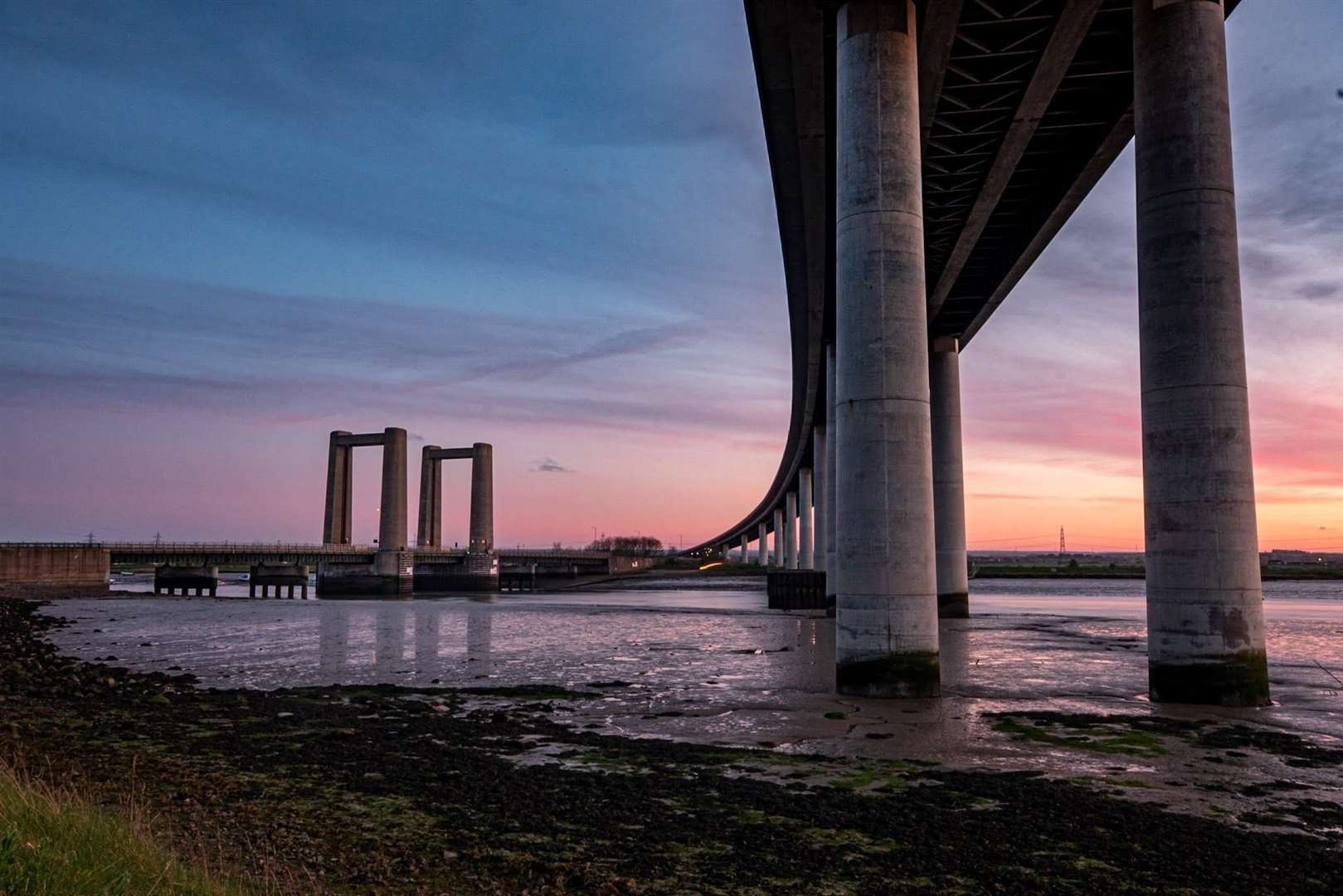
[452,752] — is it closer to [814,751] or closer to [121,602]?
[814,751]

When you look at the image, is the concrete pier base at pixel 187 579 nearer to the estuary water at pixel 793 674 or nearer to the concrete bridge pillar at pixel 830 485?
the estuary water at pixel 793 674

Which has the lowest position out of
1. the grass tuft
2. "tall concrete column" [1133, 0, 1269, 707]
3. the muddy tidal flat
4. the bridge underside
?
the muddy tidal flat

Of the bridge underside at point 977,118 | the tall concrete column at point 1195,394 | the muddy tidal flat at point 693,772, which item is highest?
the bridge underside at point 977,118

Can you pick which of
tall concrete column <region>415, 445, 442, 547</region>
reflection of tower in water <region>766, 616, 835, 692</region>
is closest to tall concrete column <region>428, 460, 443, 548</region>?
tall concrete column <region>415, 445, 442, 547</region>

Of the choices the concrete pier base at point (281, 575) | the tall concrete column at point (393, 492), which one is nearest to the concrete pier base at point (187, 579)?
the concrete pier base at point (281, 575)

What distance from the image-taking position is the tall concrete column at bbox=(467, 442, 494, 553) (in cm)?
13980

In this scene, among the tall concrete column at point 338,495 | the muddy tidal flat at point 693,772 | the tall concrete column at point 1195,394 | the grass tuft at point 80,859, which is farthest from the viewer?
the tall concrete column at point 338,495

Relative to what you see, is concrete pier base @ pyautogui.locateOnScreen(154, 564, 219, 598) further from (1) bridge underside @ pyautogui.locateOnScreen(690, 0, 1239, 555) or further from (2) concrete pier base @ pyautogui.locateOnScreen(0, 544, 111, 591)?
(1) bridge underside @ pyautogui.locateOnScreen(690, 0, 1239, 555)

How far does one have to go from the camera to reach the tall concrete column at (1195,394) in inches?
705

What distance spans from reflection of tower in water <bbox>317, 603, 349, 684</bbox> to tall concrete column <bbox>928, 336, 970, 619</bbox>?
94.1 ft

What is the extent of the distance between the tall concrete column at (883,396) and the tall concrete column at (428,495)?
148010mm

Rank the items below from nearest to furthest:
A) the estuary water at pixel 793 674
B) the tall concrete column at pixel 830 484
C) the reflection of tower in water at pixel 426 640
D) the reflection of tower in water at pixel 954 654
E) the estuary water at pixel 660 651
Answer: the estuary water at pixel 793 674 < the estuary water at pixel 660 651 < the reflection of tower in water at pixel 954 654 < the reflection of tower in water at pixel 426 640 < the tall concrete column at pixel 830 484

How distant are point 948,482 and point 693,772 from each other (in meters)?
42.1

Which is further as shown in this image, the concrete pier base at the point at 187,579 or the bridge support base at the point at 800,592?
the concrete pier base at the point at 187,579
